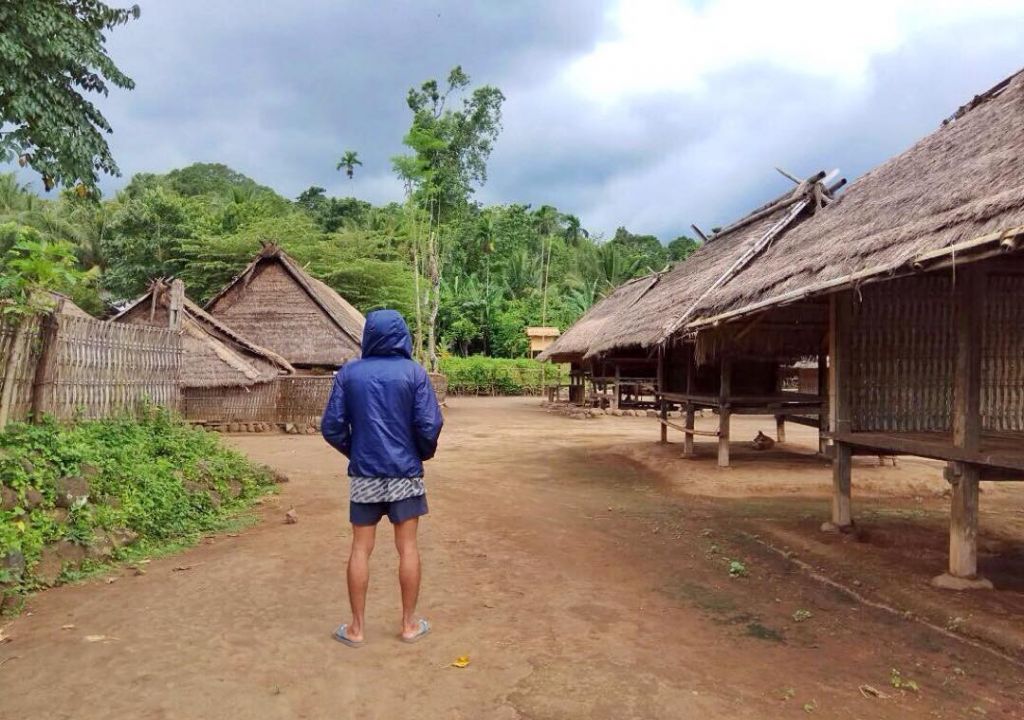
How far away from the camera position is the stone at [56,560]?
14.8 feet

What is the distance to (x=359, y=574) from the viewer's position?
357 cm

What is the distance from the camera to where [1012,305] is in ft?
18.5

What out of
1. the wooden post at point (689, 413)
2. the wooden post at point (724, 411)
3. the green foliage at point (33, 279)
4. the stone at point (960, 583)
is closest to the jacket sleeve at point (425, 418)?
the stone at point (960, 583)

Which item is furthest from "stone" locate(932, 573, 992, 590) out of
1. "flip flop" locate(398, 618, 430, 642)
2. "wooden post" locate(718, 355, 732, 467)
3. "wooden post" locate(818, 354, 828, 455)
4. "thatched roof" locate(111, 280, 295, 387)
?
"thatched roof" locate(111, 280, 295, 387)

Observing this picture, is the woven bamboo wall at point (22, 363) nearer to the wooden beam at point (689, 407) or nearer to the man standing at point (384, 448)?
the man standing at point (384, 448)

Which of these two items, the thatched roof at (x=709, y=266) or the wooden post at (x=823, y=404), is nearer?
the wooden post at (x=823, y=404)

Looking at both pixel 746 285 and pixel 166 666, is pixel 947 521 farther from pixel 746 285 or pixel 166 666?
pixel 166 666

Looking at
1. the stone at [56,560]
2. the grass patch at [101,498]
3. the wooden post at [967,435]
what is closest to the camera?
the stone at [56,560]

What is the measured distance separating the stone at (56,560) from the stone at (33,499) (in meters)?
0.35

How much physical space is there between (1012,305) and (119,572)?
714 cm

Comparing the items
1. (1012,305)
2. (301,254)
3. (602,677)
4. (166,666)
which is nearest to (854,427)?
(1012,305)

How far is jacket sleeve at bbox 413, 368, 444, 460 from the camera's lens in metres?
3.62

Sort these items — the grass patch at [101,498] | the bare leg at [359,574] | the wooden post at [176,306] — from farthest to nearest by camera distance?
the wooden post at [176,306]
the grass patch at [101,498]
the bare leg at [359,574]

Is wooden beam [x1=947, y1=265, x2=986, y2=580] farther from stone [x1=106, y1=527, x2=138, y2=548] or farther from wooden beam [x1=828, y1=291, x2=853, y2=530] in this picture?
stone [x1=106, y1=527, x2=138, y2=548]
